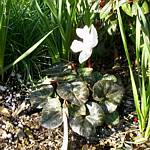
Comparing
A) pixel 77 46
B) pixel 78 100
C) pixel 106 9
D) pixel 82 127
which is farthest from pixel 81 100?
pixel 106 9

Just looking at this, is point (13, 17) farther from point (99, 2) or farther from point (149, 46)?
point (149, 46)

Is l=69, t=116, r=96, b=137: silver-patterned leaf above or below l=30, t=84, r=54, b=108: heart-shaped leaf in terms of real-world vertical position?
below

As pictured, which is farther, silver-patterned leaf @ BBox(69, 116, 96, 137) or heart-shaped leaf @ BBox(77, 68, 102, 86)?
heart-shaped leaf @ BBox(77, 68, 102, 86)

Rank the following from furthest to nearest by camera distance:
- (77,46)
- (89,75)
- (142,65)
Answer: (89,75)
(77,46)
(142,65)

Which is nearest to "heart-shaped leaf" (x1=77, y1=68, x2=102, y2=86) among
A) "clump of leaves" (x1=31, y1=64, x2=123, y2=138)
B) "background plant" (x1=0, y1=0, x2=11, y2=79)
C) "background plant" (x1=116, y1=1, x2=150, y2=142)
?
"clump of leaves" (x1=31, y1=64, x2=123, y2=138)

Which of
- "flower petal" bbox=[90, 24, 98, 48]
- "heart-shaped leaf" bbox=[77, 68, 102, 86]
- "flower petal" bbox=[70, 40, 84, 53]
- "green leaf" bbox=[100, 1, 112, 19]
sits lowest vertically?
"heart-shaped leaf" bbox=[77, 68, 102, 86]

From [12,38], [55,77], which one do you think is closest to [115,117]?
[55,77]

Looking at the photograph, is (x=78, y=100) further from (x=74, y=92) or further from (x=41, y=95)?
(x=41, y=95)

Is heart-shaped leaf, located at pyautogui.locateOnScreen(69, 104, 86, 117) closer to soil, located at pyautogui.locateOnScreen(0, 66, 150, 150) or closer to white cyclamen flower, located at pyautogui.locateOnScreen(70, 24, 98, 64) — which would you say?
soil, located at pyautogui.locateOnScreen(0, 66, 150, 150)

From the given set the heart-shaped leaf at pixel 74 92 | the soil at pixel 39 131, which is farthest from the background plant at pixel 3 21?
the heart-shaped leaf at pixel 74 92
